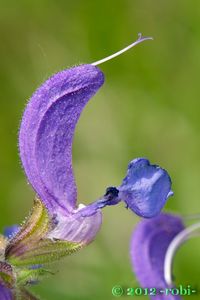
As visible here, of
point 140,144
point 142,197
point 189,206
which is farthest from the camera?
point 140,144

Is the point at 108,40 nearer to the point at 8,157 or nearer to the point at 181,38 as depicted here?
the point at 181,38

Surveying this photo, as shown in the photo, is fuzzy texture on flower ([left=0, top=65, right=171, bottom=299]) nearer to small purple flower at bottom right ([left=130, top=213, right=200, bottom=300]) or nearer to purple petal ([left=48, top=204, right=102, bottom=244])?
purple petal ([left=48, top=204, right=102, bottom=244])

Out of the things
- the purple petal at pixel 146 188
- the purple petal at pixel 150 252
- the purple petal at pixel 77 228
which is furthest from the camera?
the purple petal at pixel 150 252

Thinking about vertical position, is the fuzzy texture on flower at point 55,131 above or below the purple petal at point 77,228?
above

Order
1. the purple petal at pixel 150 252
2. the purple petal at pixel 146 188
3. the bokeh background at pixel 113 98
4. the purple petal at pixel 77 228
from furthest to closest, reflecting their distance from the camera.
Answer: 1. the bokeh background at pixel 113 98
2. the purple petal at pixel 150 252
3. the purple petal at pixel 77 228
4. the purple petal at pixel 146 188

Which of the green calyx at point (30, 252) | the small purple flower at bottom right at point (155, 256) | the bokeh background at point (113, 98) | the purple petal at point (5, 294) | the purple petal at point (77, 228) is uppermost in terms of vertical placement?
the bokeh background at point (113, 98)

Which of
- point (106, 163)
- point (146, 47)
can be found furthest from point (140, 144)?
point (146, 47)

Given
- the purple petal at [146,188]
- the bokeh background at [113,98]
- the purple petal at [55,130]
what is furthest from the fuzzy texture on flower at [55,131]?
the bokeh background at [113,98]

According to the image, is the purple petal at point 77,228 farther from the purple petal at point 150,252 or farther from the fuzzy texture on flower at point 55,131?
the purple petal at point 150,252
